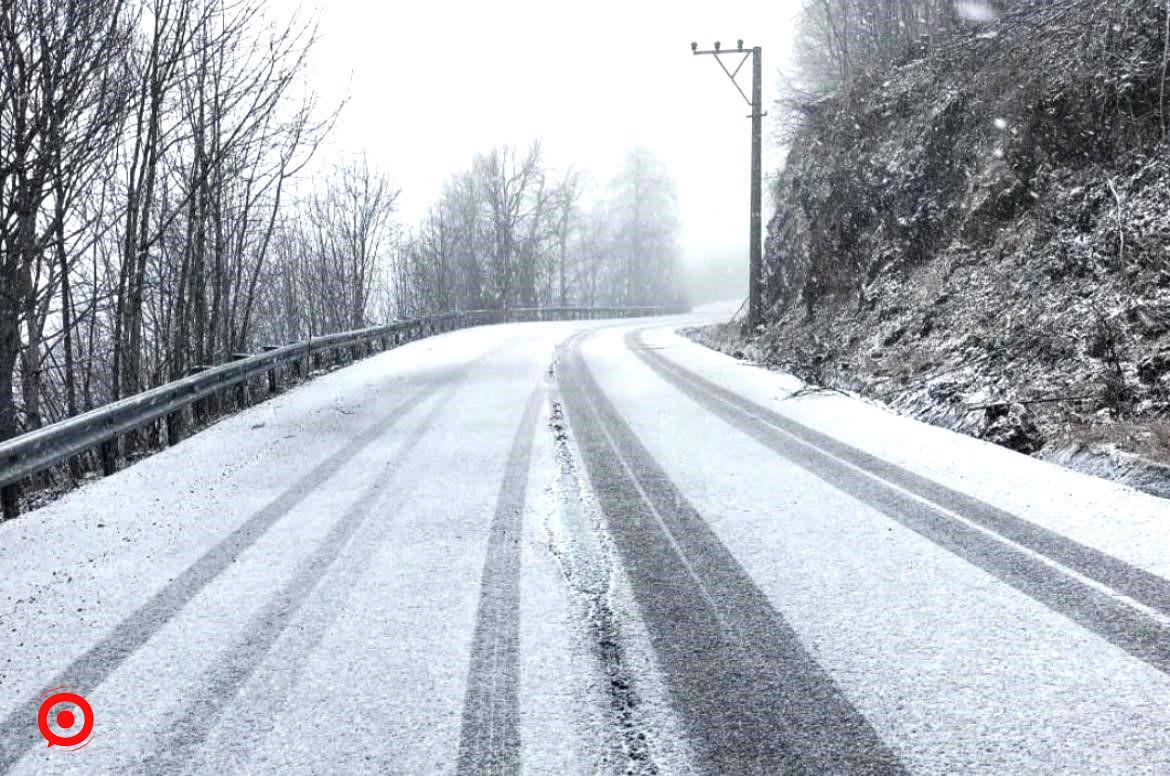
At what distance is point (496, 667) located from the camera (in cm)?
336

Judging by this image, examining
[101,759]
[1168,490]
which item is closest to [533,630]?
[101,759]

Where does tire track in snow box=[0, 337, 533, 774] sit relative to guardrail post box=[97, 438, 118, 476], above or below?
below

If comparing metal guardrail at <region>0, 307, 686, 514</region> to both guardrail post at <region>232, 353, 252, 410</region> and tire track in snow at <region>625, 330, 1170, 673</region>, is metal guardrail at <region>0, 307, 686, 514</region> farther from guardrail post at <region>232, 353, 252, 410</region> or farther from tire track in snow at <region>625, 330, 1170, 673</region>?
tire track in snow at <region>625, 330, 1170, 673</region>

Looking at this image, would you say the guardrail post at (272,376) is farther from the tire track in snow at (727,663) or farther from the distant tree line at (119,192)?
the tire track in snow at (727,663)

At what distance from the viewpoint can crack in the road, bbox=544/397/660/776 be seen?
9.18 feet

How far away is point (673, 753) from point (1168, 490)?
5196 mm

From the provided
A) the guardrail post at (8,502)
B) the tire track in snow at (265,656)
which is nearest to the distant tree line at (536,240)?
the guardrail post at (8,502)

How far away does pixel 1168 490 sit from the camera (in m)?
5.82

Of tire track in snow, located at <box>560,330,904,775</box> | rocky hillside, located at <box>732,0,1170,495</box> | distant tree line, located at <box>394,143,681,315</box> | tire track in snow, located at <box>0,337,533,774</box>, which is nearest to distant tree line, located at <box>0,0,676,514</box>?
tire track in snow, located at <box>0,337,533,774</box>

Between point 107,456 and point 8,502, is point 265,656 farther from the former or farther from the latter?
point 107,456

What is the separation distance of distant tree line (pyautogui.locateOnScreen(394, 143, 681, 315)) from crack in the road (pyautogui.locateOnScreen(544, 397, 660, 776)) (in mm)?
32270

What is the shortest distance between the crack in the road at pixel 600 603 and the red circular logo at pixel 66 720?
2038mm

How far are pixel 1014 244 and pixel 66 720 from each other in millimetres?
12845

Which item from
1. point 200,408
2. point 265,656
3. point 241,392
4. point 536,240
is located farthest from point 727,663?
point 536,240
